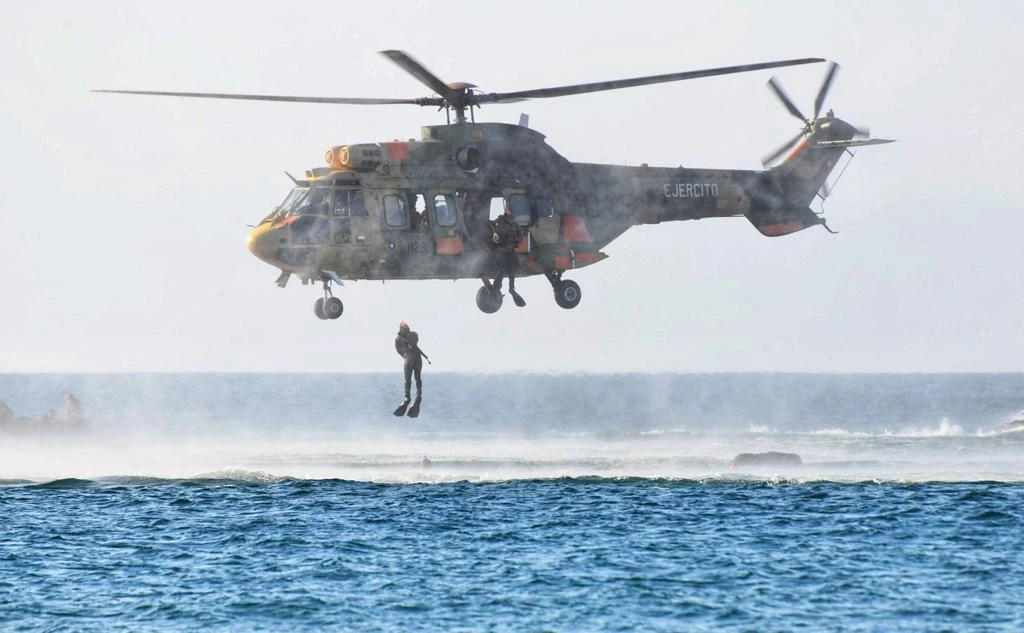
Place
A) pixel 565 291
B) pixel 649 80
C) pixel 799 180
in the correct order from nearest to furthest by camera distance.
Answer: pixel 649 80, pixel 565 291, pixel 799 180

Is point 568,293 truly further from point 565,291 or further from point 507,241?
point 507,241

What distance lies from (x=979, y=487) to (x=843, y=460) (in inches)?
413

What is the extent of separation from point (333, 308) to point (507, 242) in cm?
438

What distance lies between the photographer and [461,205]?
3344 centimetres

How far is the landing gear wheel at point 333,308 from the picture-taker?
31938 millimetres

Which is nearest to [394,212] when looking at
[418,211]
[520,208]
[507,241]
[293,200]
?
[418,211]

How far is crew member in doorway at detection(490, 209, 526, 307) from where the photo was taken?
33500 mm

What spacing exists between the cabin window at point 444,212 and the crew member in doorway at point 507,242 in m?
0.95

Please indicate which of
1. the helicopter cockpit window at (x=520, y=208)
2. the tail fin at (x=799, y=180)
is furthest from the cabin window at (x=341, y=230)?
the tail fin at (x=799, y=180)

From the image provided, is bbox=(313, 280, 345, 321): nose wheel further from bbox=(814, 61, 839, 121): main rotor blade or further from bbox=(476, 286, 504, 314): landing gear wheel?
bbox=(814, 61, 839, 121): main rotor blade

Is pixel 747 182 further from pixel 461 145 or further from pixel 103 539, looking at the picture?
pixel 103 539

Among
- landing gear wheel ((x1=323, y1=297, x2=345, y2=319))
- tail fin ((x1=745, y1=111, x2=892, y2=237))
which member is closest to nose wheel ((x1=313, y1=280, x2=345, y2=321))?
landing gear wheel ((x1=323, y1=297, x2=345, y2=319))

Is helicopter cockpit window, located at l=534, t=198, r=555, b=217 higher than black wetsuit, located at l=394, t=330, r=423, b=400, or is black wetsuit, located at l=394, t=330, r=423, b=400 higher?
helicopter cockpit window, located at l=534, t=198, r=555, b=217

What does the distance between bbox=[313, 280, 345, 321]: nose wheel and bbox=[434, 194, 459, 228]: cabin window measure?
9.72 ft
